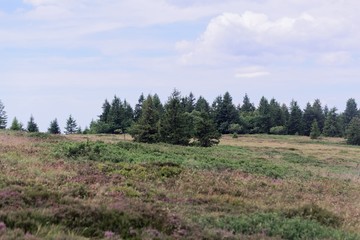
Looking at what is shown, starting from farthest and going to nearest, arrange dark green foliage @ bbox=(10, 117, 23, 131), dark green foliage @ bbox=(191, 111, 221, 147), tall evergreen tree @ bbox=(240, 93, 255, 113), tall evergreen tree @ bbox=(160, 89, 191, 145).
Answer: tall evergreen tree @ bbox=(240, 93, 255, 113) < dark green foliage @ bbox=(10, 117, 23, 131) < dark green foliage @ bbox=(191, 111, 221, 147) < tall evergreen tree @ bbox=(160, 89, 191, 145)

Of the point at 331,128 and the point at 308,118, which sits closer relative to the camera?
the point at 331,128

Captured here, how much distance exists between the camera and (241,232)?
341 inches

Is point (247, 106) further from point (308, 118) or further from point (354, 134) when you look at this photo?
point (354, 134)

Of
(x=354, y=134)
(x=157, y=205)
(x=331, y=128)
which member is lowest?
(x=157, y=205)

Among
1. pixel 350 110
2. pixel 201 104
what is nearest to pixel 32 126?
pixel 201 104

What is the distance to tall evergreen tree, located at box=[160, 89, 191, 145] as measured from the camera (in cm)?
5259

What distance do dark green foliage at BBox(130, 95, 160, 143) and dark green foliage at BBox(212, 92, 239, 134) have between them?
5690 centimetres

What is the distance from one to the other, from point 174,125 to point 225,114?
195ft

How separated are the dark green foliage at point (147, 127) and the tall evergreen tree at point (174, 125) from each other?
102 cm

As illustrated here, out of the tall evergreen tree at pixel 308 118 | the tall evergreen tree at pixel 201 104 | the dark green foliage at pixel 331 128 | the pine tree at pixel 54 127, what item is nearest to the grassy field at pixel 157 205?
the pine tree at pixel 54 127

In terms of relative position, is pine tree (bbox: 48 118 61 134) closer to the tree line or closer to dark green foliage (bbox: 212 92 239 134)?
the tree line

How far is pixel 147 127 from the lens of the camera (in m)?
53.1

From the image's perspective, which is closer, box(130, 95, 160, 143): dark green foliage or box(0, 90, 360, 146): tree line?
box(130, 95, 160, 143): dark green foliage

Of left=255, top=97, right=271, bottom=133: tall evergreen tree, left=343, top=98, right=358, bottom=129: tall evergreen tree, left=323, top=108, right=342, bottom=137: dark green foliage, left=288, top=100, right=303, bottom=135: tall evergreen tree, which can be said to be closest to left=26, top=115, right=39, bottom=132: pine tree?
left=255, top=97, right=271, bottom=133: tall evergreen tree
